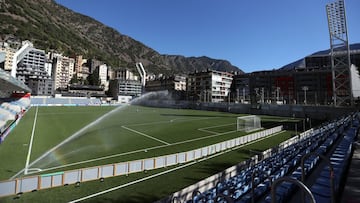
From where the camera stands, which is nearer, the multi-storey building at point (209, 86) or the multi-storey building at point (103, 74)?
the multi-storey building at point (209, 86)

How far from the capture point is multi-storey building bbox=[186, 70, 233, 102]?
10606 cm

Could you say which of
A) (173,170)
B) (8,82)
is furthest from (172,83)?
(173,170)

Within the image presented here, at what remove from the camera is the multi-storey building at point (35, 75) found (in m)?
102

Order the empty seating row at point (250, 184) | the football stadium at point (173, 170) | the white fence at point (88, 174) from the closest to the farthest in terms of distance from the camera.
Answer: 1. the football stadium at point (173, 170)
2. the empty seating row at point (250, 184)
3. the white fence at point (88, 174)

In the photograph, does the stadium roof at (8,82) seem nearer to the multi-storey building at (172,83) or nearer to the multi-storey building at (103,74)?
the multi-storey building at (172,83)

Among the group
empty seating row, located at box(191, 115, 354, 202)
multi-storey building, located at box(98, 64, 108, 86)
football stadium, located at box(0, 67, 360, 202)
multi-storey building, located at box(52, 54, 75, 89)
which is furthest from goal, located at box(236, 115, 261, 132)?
multi-storey building, located at box(98, 64, 108, 86)

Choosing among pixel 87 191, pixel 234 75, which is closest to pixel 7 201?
pixel 87 191

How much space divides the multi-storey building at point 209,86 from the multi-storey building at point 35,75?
3241 inches

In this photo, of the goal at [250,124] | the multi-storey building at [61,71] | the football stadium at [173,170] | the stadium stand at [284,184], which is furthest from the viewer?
the multi-storey building at [61,71]

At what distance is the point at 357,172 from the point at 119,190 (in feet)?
36.3

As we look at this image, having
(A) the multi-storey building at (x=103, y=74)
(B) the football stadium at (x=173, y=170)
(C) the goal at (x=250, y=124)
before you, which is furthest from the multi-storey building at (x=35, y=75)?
(C) the goal at (x=250, y=124)

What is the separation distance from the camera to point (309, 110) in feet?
162

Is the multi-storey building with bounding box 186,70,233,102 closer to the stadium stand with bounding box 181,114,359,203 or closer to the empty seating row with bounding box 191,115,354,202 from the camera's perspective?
the empty seating row with bounding box 191,115,354,202

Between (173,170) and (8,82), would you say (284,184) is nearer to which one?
(173,170)
